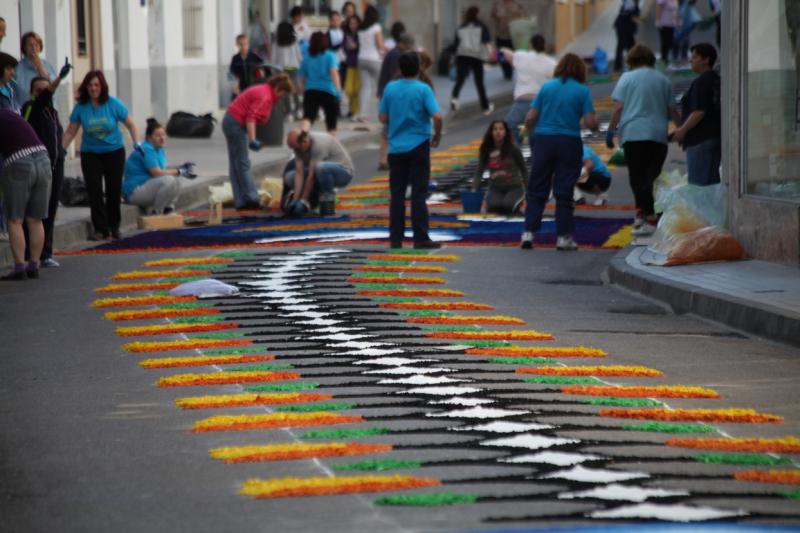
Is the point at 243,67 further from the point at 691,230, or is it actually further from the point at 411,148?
the point at 691,230

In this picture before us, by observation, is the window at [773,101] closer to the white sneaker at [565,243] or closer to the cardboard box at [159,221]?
the white sneaker at [565,243]

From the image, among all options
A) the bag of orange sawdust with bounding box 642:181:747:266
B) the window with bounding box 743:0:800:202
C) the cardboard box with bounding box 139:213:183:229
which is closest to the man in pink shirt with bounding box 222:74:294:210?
the cardboard box with bounding box 139:213:183:229

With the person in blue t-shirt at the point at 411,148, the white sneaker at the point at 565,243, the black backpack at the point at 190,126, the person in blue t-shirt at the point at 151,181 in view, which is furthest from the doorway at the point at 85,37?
the white sneaker at the point at 565,243

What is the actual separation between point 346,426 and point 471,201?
11.3m

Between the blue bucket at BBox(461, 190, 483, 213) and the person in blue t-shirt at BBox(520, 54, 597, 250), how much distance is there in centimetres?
301

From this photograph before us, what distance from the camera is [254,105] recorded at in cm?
2030

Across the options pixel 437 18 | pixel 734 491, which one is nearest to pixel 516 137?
pixel 734 491

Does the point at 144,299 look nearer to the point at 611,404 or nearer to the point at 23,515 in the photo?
the point at 611,404

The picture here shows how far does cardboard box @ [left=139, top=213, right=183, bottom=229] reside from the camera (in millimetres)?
18625

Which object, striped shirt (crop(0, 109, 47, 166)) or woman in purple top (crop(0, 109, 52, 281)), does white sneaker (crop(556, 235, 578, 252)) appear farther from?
striped shirt (crop(0, 109, 47, 166))

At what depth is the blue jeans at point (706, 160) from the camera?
16.1 metres

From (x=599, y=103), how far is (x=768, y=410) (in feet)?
82.7

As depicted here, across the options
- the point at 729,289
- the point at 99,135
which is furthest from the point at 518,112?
the point at 729,289

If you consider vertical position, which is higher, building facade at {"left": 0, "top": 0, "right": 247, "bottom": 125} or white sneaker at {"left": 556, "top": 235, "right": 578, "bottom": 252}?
building facade at {"left": 0, "top": 0, "right": 247, "bottom": 125}
